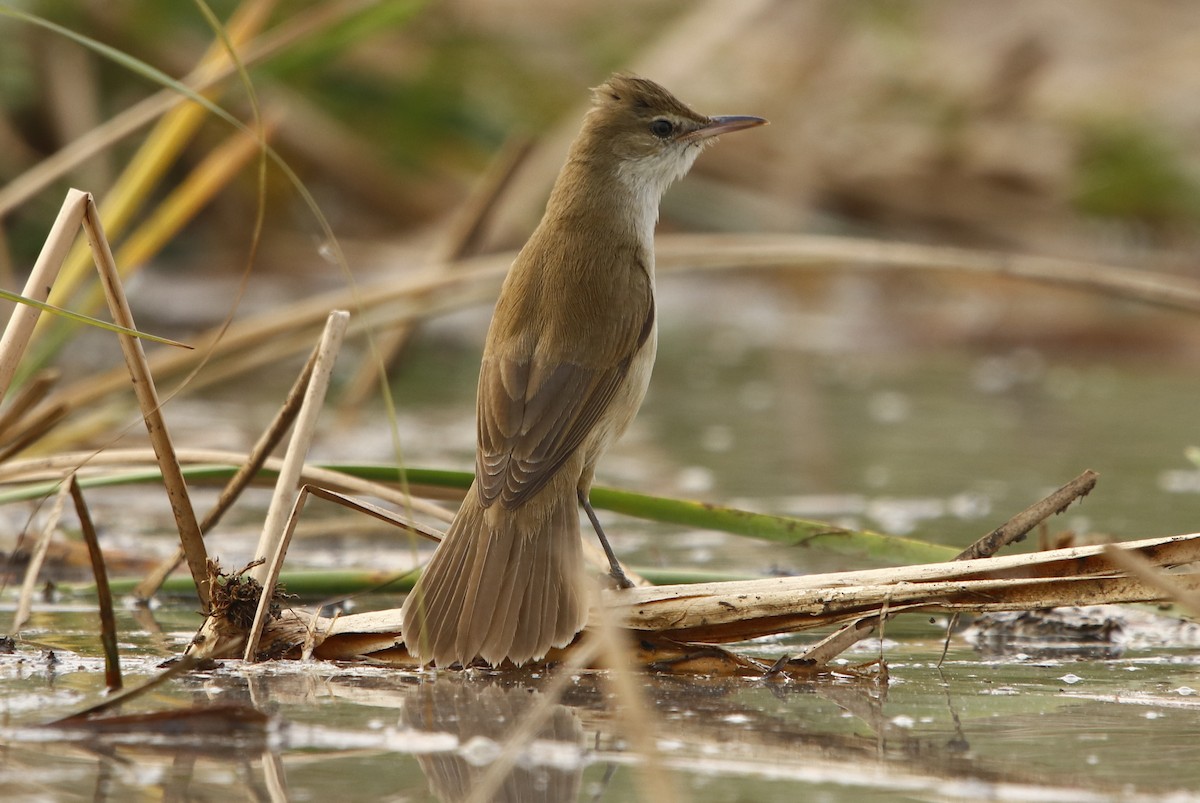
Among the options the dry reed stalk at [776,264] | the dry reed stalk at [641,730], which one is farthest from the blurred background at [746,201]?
the dry reed stalk at [641,730]

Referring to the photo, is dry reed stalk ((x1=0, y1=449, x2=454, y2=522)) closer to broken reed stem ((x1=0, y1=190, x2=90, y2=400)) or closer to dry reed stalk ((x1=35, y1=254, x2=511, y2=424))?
broken reed stem ((x1=0, y1=190, x2=90, y2=400))

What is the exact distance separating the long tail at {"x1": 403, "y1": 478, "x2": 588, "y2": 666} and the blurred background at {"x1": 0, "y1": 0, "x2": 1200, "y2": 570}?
2.37 meters

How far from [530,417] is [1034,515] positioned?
101 cm

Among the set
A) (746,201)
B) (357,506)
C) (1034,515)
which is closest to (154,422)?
(357,506)

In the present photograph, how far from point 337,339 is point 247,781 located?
1242 millimetres

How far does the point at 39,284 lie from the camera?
279 cm

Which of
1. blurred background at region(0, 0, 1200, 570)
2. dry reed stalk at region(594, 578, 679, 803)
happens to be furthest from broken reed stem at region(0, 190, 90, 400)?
blurred background at region(0, 0, 1200, 570)

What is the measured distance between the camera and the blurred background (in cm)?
622

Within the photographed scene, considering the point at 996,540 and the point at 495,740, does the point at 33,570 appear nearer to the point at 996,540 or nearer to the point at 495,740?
the point at 495,740

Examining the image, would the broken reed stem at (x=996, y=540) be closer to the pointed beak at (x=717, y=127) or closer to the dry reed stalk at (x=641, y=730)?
the dry reed stalk at (x=641, y=730)

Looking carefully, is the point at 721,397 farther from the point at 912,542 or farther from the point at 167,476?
the point at 167,476

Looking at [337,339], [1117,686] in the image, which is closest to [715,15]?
[337,339]

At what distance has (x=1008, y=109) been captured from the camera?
9.62m

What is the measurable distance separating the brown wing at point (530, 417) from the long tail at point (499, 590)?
4 cm
